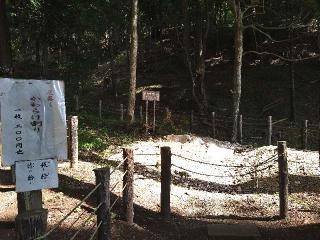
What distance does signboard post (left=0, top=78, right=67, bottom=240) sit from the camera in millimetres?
3904

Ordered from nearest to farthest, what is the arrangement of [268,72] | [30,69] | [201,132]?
[201,132]
[268,72]
[30,69]

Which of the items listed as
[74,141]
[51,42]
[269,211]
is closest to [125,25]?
[51,42]

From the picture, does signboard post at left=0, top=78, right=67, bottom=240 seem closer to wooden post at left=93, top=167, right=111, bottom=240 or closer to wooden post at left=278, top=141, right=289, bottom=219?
wooden post at left=93, top=167, right=111, bottom=240

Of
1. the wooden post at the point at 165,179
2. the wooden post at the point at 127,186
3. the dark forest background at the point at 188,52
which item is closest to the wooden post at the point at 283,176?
the wooden post at the point at 165,179

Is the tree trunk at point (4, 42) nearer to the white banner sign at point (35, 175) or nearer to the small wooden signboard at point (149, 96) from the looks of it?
the small wooden signboard at point (149, 96)

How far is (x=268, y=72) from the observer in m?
25.6

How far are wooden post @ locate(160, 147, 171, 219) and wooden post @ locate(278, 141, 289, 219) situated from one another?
1.81 m

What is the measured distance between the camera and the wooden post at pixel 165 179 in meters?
6.79

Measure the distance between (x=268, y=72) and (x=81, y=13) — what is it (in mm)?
12310

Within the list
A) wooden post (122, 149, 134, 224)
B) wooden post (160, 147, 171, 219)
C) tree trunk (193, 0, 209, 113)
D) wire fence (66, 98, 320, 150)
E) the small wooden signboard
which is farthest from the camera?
tree trunk (193, 0, 209, 113)

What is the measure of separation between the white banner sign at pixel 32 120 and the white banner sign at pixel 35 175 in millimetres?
56

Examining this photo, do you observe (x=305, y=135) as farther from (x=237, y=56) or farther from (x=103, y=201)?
(x=103, y=201)

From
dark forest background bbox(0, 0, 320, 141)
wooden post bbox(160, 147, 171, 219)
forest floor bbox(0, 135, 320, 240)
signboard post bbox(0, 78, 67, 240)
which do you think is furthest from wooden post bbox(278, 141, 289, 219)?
dark forest background bbox(0, 0, 320, 141)

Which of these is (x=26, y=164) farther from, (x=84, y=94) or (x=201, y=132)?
(x=84, y=94)
